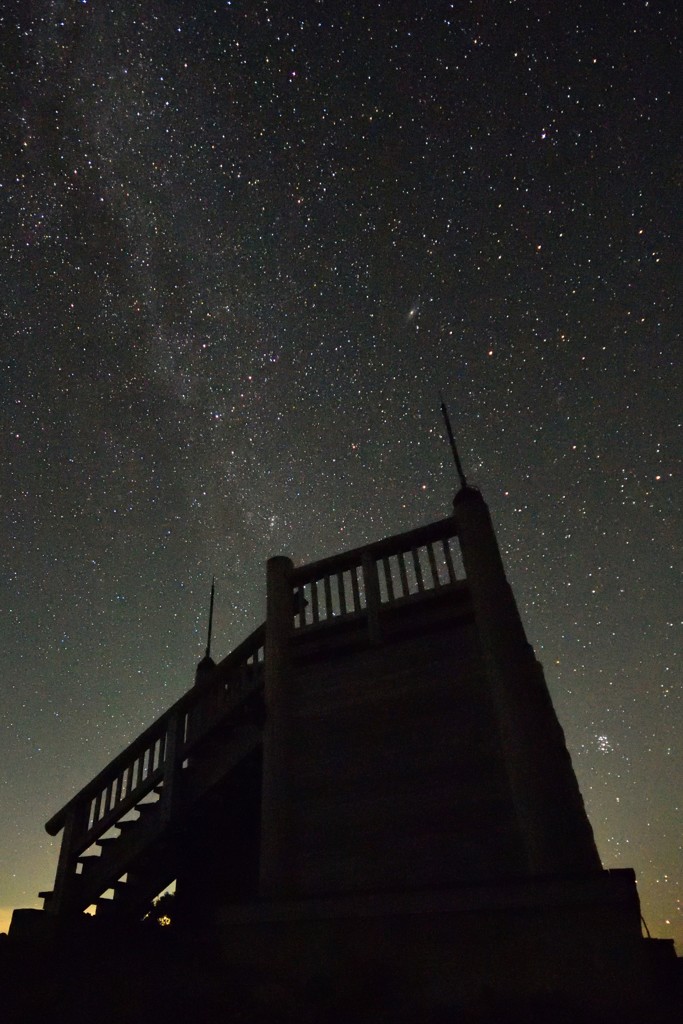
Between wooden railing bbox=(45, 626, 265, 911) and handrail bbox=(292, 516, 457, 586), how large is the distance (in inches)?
43.1

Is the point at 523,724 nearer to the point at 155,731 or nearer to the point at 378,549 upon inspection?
the point at 378,549

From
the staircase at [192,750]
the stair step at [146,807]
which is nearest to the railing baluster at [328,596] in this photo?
the staircase at [192,750]

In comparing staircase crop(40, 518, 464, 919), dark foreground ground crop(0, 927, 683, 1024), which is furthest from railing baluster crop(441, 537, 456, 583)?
dark foreground ground crop(0, 927, 683, 1024)

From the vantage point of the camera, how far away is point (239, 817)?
9461 millimetres

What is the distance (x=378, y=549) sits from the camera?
7918 millimetres

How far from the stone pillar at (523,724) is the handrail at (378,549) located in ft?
0.82

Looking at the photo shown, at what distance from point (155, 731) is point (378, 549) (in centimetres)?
389

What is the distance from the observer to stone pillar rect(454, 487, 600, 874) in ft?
17.9

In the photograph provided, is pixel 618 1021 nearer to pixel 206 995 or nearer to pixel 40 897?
pixel 206 995

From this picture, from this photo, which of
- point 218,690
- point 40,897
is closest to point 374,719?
point 218,690

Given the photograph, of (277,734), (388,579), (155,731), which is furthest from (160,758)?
(388,579)

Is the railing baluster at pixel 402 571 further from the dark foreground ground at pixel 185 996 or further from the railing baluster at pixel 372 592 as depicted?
the dark foreground ground at pixel 185 996

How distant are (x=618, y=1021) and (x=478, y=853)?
1928 mm

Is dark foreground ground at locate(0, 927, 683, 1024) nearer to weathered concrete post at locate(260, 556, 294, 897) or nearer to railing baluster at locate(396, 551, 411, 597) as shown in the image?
weathered concrete post at locate(260, 556, 294, 897)
